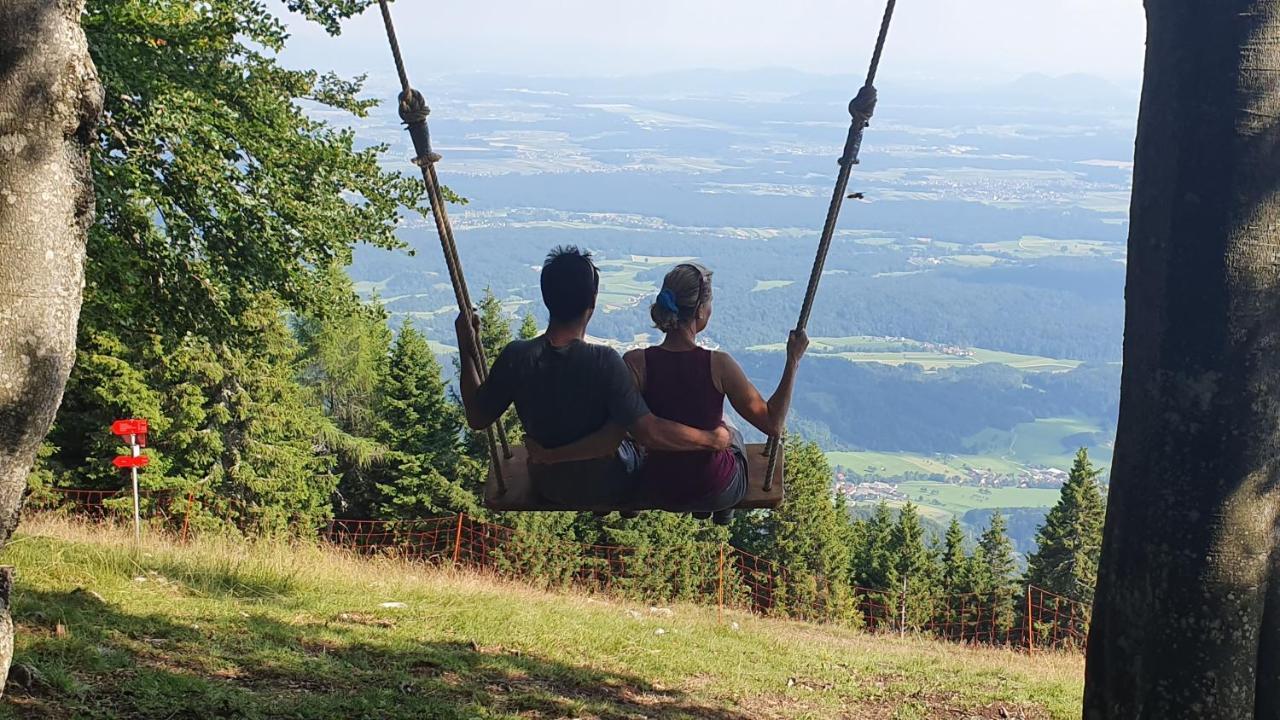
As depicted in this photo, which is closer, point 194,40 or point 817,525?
point 194,40

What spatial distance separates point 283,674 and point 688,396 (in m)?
3.01

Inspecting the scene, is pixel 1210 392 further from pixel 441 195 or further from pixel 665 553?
pixel 665 553

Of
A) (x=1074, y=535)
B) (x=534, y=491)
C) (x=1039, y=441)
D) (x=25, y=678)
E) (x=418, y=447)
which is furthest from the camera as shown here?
(x=1039, y=441)

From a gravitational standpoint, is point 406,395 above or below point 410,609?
above

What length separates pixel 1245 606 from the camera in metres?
3.11

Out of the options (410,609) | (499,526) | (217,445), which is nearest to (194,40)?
(410,609)

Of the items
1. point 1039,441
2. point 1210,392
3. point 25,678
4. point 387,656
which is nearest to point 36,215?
point 25,678

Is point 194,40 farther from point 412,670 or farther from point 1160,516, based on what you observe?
point 1160,516

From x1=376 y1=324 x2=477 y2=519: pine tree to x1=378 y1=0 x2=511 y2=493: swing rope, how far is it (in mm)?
27773

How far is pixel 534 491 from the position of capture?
4613 millimetres

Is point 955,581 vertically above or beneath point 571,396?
beneath

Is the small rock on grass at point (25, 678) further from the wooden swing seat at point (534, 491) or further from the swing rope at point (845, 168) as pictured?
the swing rope at point (845, 168)

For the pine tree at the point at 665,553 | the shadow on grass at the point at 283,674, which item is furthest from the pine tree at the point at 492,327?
the shadow on grass at the point at 283,674

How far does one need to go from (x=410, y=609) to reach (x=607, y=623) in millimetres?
1512
